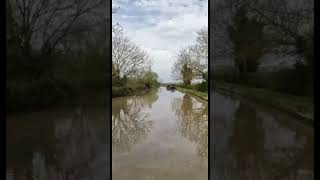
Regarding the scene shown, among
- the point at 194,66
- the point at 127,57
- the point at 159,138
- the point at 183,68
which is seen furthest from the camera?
the point at 159,138

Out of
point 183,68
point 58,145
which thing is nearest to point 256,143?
point 183,68

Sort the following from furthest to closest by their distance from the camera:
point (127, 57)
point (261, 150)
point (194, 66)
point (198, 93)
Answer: point (127, 57), point (194, 66), point (198, 93), point (261, 150)

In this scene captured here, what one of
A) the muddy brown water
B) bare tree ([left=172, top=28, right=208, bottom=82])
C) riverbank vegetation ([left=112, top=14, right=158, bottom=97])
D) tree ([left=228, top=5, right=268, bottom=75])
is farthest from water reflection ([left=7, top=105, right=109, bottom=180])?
tree ([left=228, top=5, right=268, bottom=75])

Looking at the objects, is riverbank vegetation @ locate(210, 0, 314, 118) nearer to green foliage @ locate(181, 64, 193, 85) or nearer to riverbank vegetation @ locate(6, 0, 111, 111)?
green foliage @ locate(181, 64, 193, 85)

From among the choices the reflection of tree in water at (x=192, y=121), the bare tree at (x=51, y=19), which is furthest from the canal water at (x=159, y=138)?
the bare tree at (x=51, y=19)

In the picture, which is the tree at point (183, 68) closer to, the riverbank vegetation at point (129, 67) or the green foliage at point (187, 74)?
the green foliage at point (187, 74)

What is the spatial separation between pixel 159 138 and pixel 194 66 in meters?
1.01

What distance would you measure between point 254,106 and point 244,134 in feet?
0.57

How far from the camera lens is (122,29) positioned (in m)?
2.18

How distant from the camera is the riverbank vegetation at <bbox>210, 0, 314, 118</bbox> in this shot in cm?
156

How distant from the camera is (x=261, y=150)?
5.36 ft

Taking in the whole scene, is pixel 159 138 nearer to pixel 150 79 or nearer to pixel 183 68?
pixel 150 79

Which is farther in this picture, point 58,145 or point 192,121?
point 192,121

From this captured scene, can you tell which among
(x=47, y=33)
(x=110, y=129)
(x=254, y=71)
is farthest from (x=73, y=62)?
(x=254, y=71)
